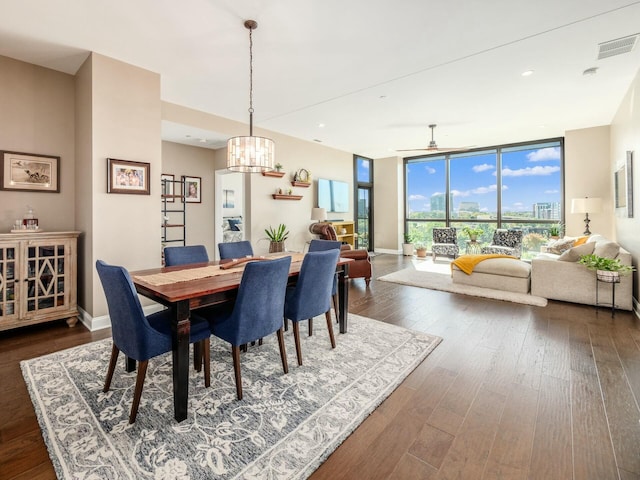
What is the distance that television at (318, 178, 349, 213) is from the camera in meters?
7.21

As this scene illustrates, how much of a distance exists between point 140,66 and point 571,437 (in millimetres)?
4944

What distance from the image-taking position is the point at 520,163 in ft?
24.2

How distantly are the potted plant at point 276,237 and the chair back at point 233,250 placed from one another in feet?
7.22

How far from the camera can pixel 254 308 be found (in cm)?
209

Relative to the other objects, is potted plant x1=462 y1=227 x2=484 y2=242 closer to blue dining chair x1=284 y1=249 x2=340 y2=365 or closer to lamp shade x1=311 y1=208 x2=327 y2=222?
lamp shade x1=311 y1=208 x2=327 y2=222

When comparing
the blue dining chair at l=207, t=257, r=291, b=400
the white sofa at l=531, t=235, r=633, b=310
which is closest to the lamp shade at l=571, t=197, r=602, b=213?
the white sofa at l=531, t=235, r=633, b=310

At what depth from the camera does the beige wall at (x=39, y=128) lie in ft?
10.7

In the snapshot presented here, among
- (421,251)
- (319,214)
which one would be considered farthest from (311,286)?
(421,251)

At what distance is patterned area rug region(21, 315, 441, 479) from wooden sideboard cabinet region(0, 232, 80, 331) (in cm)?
83

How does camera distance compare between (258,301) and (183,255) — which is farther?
(183,255)

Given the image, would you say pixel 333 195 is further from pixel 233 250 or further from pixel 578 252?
pixel 578 252

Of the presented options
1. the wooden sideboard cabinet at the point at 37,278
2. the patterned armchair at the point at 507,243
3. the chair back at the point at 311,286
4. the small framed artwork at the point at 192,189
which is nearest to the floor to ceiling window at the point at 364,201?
the patterned armchair at the point at 507,243

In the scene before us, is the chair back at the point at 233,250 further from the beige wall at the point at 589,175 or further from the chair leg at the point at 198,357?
the beige wall at the point at 589,175

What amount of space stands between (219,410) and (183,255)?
1.66 m
